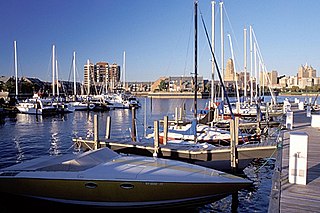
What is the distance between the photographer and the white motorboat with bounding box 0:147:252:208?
9.38 m

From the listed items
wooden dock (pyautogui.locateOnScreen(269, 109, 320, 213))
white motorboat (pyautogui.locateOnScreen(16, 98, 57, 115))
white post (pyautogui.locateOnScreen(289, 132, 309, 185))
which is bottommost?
white motorboat (pyautogui.locateOnScreen(16, 98, 57, 115))

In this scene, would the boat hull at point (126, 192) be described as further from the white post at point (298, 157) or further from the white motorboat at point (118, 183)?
the white post at point (298, 157)

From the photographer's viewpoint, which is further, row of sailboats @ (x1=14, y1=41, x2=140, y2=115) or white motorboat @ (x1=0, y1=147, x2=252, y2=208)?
row of sailboats @ (x1=14, y1=41, x2=140, y2=115)

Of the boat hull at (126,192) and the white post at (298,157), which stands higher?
the white post at (298,157)

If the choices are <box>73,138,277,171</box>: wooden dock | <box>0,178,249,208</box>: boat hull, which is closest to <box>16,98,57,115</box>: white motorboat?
<box>73,138,277,171</box>: wooden dock

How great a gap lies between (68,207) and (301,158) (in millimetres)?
7596

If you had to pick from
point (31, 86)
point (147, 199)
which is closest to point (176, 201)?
point (147, 199)

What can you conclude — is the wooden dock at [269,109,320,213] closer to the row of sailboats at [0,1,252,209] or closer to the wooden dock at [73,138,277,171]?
the row of sailboats at [0,1,252,209]

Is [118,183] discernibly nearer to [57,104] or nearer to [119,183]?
[119,183]

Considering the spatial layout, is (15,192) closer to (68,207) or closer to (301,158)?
(68,207)

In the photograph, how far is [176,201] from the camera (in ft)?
31.4

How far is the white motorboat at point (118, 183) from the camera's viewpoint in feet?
30.8

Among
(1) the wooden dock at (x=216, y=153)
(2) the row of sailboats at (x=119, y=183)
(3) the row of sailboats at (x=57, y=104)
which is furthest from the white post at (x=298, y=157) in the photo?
(3) the row of sailboats at (x=57, y=104)

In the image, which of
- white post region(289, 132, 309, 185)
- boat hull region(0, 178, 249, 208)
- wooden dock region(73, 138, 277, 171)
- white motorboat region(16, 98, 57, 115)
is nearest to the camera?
white post region(289, 132, 309, 185)
